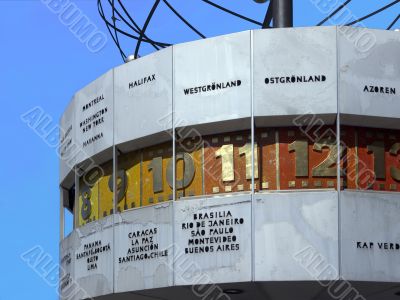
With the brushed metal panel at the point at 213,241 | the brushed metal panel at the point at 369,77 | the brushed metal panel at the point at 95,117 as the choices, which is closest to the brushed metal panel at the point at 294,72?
the brushed metal panel at the point at 369,77

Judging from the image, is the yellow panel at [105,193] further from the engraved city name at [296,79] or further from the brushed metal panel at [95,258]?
the engraved city name at [296,79]

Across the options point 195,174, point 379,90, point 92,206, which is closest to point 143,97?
point 195,174

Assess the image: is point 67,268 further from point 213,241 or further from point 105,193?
point 213,241

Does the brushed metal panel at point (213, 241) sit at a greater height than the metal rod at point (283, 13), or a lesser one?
lesser

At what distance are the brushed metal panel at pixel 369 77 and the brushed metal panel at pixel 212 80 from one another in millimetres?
2271

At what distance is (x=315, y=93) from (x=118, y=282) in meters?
6.65

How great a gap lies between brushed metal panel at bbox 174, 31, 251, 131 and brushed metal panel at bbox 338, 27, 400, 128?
2271 mm

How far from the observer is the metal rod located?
33.1 metres

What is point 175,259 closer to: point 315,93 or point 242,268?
point 242,268

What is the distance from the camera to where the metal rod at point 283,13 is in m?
33.1

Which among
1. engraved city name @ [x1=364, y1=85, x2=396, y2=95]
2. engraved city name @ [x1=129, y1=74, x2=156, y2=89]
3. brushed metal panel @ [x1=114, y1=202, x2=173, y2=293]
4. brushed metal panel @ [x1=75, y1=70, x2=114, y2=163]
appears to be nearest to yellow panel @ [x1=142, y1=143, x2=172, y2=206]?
brushed metal panel @ [x1=114, y1=202, x2=173, y2=293]

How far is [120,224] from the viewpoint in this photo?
3078cm

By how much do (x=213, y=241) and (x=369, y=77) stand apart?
5.29 meters

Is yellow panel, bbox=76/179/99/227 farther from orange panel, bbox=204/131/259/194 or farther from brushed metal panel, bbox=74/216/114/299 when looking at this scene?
orange panel, bbox=204/131/259/194
